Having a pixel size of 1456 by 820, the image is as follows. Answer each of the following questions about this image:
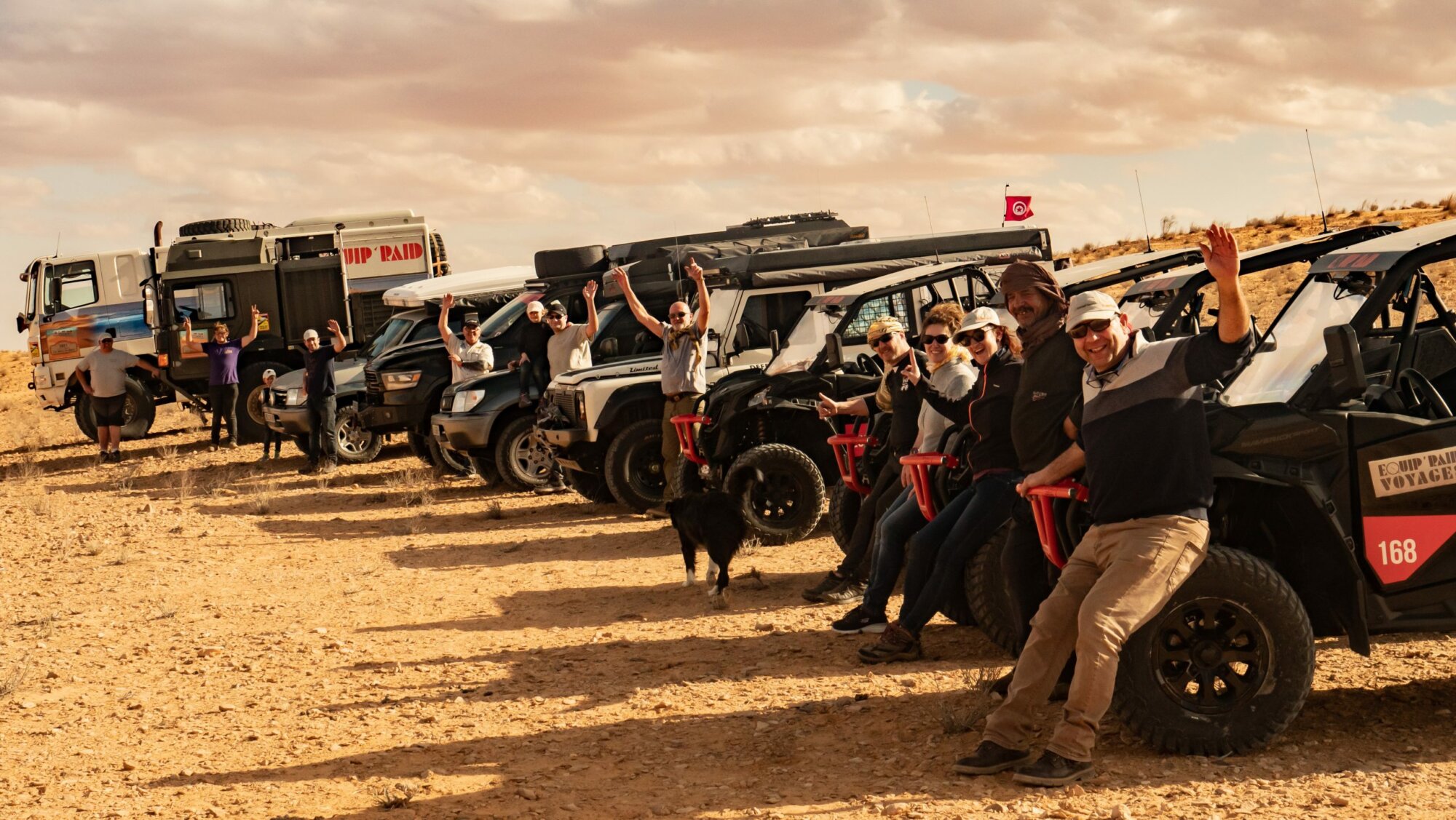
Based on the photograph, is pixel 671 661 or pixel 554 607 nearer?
pixel 671 661

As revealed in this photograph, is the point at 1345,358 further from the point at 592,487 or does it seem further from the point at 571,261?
the point at 571,261

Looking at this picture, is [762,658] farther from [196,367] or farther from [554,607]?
[196,367]

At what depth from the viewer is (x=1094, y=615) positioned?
4.94 meters

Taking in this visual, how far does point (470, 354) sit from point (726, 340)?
391cm

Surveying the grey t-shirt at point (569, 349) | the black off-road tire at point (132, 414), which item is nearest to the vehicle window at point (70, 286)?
the black off-road tire at point (132, 414)

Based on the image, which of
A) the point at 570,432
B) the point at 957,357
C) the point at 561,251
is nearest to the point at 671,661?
the point at 957,357

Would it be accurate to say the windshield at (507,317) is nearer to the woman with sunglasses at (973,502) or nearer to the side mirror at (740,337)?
the side mirror at (740,337)

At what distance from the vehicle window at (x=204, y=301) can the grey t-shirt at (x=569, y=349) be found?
32.9 ft

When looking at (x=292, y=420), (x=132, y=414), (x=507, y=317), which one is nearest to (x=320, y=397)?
(x=292, y=420)

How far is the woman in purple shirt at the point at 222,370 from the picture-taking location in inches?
830

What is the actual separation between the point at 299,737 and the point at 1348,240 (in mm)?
Answer: 5603

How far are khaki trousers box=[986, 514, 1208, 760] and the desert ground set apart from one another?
0.72ft

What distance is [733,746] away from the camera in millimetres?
5918

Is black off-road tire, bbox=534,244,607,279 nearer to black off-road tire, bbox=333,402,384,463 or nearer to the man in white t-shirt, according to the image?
the man in white t-shirt
